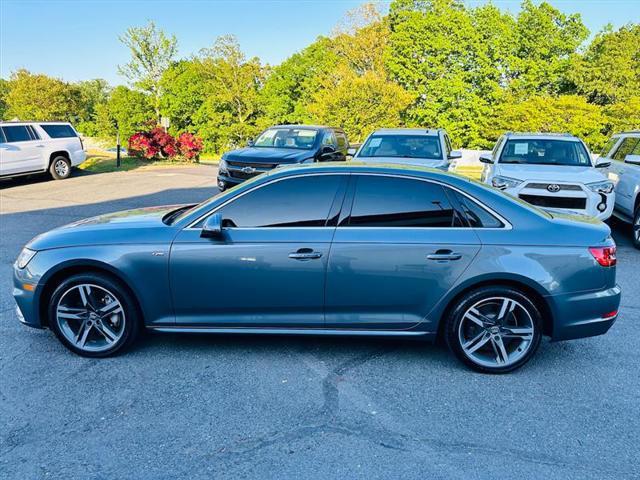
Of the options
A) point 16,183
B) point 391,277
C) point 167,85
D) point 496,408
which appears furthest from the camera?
point 167,85

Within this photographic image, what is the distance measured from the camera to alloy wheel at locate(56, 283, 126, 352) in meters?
3.89

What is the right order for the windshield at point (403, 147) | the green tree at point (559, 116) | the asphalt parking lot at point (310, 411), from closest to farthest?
the asphalt parking lot at point (310, 411) → the windshield at point (403, 147) → the green tree at point (559, 116)

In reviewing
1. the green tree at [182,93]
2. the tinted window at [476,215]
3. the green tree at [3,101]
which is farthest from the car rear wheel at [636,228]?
the green tree at [3,101]

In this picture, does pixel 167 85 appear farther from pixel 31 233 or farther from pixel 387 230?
pixel 387 230

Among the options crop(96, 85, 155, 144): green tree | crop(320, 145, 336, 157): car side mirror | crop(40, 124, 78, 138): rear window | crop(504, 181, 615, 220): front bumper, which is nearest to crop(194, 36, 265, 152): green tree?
crop(96, 85, 155, 144): green tree

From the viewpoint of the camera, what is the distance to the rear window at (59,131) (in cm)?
1525

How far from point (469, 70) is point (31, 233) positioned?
39953 millimetres

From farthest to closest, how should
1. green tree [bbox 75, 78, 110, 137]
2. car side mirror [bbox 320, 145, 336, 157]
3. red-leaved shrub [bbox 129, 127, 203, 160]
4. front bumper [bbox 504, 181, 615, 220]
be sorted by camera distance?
green tree [bbox 75, 78, 110, 137] < red-leaved shrub [bbox 129, 127, 203, 160] < car side mirror [bbox 320, 145, 336, 157] < front bumper [bbox 504, 181, 615, 220]

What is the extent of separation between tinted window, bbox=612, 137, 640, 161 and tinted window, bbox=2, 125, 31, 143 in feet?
51.3

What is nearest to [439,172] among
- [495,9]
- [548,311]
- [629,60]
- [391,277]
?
[391,277]

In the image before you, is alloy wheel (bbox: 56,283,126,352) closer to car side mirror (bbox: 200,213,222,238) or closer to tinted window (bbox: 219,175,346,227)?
car side mirror (bbox: 200,213,222,238)

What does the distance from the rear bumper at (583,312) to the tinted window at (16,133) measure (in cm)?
1540

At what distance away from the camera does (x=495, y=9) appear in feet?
137

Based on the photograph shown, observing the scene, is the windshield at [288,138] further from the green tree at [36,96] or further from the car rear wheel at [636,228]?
the green tree at [36,96]
